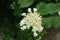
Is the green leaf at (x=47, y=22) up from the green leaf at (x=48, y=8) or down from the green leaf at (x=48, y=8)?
down

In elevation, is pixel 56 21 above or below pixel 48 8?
below

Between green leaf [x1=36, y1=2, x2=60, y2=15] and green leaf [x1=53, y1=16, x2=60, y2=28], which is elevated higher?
green leaf [x1=36, y1=2, x2=60, y2=15]

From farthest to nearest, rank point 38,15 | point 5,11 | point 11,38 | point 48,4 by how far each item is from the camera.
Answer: point 5,11, point 11,38, point 48,4, point 38,15

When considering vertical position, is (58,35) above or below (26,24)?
above

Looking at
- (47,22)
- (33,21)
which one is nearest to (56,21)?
(47,22)

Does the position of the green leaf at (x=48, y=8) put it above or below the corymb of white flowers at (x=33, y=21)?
above

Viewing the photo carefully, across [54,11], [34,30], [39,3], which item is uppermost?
[39,3]

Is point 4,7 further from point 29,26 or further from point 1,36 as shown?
point 29,26

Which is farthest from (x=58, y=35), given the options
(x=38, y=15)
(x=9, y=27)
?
(x=38, y=15)

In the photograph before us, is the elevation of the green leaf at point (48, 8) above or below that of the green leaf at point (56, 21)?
above

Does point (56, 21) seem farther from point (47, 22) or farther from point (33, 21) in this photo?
point (33, 21)

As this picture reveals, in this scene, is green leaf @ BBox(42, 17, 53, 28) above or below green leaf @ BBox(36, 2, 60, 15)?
below
